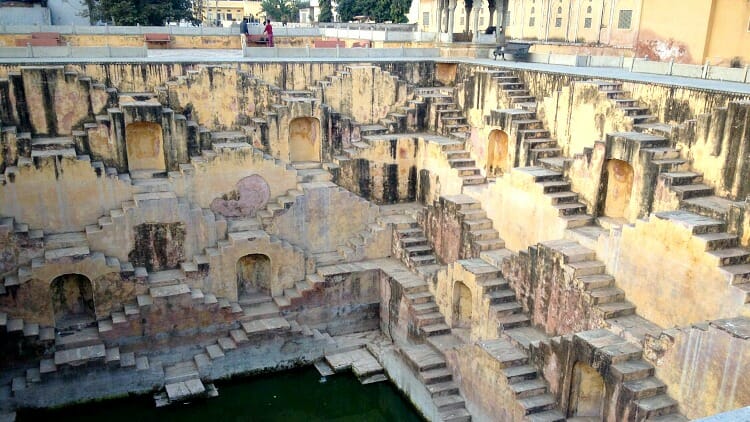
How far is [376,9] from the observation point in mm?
47469

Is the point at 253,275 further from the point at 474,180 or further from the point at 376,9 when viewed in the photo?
the point at 376,9

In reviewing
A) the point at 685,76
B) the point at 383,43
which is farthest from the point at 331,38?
the point at 685,76

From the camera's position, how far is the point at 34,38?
2103 cm

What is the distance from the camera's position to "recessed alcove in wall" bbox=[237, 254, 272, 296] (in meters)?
16.1

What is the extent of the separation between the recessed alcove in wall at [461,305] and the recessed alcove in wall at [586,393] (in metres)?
3.96

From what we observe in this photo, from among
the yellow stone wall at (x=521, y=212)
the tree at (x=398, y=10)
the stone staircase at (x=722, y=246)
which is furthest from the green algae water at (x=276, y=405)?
the tree at (x=398, y=10)

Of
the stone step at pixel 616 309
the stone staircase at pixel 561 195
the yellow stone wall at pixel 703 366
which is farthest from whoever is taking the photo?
the stone staircase at pixel 561 195

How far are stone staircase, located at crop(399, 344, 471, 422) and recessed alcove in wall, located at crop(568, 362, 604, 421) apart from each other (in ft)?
7.62

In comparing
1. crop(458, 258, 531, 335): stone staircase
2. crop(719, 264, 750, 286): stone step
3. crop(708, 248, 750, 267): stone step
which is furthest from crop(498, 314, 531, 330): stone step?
crop(719, 264, 750, 286): stone step

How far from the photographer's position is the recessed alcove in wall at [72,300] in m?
14.4

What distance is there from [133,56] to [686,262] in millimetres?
14919

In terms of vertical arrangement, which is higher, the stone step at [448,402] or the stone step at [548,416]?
the stone step at [548,416]

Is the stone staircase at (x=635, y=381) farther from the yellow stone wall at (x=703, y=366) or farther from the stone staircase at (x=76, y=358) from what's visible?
the stone staircase at (x=76, y=358)

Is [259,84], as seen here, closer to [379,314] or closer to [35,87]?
[35,87]
